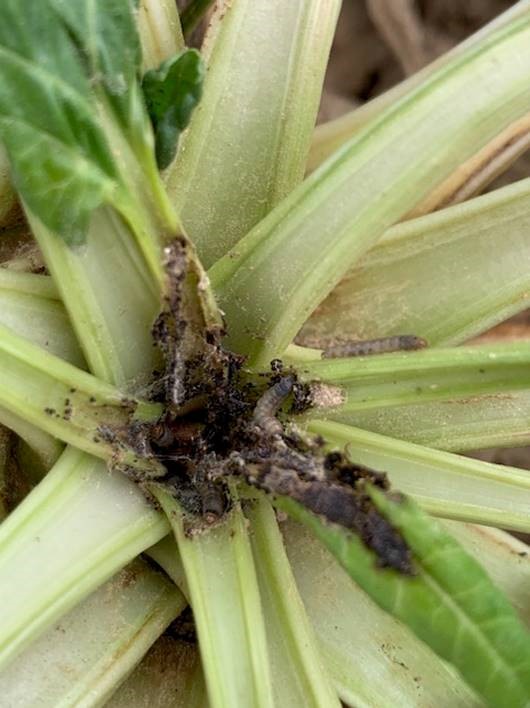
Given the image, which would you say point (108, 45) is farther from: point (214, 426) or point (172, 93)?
point (214, 426)

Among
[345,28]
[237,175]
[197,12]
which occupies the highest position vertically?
[345,28]

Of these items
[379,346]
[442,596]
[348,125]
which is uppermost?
[348,125]

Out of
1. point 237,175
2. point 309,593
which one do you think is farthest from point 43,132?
point 309,593

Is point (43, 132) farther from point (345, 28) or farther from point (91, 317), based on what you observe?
point (345, 28)

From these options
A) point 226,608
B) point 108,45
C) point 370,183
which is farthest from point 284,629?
point 108,45

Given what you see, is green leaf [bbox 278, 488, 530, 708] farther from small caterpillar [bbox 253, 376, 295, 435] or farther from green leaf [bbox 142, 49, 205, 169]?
green leaf [bbox 142, 49, 205, 169]
